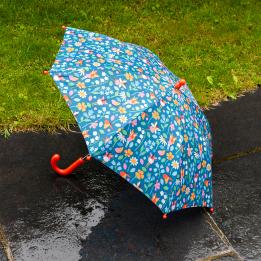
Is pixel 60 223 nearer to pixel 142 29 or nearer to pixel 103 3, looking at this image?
pixel 142 29

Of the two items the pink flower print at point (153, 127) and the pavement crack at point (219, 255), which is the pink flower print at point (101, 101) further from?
the pavement crack at point (219, 255)

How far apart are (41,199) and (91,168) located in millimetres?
572

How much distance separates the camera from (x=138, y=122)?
11.0ft

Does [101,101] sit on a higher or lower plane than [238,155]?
higher

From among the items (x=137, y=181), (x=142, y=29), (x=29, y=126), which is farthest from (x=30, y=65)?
(x=137, y=181)

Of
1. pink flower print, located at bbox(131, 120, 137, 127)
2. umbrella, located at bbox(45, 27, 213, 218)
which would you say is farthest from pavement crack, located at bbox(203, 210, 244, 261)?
pink flower print, located at bbox(131, 120, 137, 127)

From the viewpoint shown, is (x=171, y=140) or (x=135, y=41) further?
(x=135, y=41)

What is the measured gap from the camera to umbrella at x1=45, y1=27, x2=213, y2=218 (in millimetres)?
3330

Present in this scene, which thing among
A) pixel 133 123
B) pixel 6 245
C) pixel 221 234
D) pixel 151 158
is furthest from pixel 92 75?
pixel 221 234

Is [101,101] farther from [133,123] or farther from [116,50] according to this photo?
[116,50]

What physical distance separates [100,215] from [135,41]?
300 cm

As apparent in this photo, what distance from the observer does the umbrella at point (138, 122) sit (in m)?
3.33

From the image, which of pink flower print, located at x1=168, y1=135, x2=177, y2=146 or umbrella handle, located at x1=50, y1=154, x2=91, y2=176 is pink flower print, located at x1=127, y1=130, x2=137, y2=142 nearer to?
pink flower print, located at x1=168, y1=135, x2=177, y2=146

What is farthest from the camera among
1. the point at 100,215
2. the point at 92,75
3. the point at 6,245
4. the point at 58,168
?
the point at 58,168
